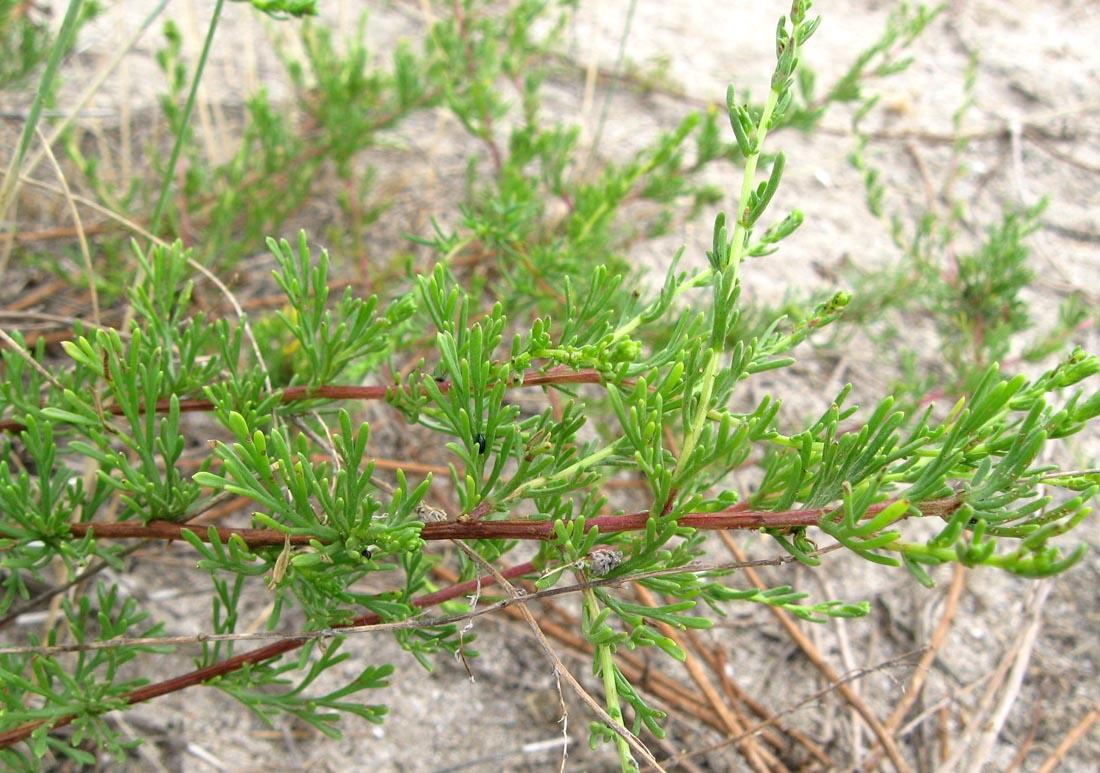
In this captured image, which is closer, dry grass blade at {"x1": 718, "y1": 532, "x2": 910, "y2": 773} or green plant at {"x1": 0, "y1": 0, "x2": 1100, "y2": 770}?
green plant at {"x1": 0, "y1": 0, "x2": 1100, "y2": 770}

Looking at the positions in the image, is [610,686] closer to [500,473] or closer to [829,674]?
[500,473]

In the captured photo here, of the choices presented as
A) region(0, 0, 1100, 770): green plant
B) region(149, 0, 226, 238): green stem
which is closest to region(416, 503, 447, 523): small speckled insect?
region(0, 0, 1100, 770): green plant

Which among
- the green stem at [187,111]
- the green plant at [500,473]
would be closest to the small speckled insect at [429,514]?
the green plant at [500,473]

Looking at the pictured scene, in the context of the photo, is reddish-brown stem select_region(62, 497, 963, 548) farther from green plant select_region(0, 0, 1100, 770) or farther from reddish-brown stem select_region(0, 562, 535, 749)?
reddish-brown stem select_region(0, 562, 535, 749)

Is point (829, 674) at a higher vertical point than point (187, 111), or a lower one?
lower

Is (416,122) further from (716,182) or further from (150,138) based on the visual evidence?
(716,182)

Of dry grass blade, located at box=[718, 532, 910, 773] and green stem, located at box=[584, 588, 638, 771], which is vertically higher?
green stem, located at box=[584, 588, 638, 771]

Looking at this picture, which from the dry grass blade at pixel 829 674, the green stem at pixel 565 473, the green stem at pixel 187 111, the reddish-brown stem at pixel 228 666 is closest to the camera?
the green stem at pixel 565 473

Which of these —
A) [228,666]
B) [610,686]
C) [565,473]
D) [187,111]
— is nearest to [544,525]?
[565,473]

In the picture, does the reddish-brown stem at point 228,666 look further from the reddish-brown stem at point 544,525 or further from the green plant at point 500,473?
the reddish-brown stem at point 544,525
